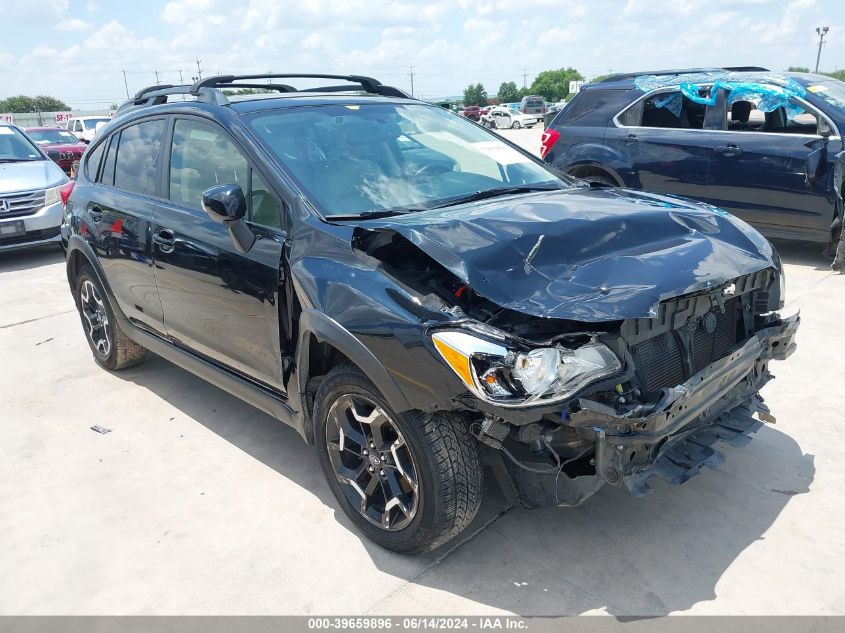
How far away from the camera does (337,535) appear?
3.19 meters

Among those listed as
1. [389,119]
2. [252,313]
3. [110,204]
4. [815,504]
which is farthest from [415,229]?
[110,204]

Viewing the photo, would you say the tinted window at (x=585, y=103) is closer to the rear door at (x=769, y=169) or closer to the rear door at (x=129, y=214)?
the rear door at (x=769, y=169)

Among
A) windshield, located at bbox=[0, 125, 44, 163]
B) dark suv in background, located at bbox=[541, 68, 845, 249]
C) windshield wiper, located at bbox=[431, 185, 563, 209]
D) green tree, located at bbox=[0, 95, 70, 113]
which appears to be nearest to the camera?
windshield wiper, located at bbox=[431, 185, 563, 209]

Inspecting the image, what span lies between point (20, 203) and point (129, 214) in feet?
19.8

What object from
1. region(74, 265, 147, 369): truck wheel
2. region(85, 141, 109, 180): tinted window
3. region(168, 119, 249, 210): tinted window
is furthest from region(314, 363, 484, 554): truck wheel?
region(85, 141, 109, 180): tinted window

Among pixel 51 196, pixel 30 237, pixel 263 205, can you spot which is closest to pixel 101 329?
pixel 263 205

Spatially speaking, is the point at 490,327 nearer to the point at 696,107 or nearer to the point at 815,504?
the point at 815,504

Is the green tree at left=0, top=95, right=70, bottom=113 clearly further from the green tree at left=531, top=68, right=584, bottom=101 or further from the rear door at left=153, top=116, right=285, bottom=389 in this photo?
the rear door at left=153, top=116, right=285, bottom=389

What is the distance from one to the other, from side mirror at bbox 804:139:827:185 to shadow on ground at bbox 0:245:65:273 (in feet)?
29.8

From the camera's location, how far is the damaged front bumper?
2.39 meters

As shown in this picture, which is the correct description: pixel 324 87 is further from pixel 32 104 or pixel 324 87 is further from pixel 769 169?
pixel 32 104

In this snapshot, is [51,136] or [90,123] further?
[90,123]

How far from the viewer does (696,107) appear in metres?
7.69

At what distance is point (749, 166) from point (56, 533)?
683 centimetres
